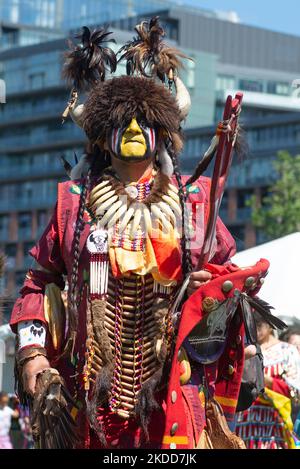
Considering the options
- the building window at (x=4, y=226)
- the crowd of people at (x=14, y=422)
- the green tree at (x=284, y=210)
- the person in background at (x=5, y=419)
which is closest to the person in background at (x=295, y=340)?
the person in background at (x=5, y=419)

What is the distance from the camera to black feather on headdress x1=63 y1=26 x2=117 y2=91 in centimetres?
634

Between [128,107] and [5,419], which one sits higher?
[128,107]

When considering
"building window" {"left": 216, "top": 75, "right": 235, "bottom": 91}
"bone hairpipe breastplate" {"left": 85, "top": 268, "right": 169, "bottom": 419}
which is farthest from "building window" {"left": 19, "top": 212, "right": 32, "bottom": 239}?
"bone hairpipe breastplate" {"left": 85, "top": 268, "right": 169, "bottom": 419}

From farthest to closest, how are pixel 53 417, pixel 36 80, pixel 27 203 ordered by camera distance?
1. pixel 36 80
2. pixel 27 203
3. pixel 53 417

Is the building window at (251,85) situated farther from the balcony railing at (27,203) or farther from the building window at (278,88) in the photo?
the balcony railing at (27,203)

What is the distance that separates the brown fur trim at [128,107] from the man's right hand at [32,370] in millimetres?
931

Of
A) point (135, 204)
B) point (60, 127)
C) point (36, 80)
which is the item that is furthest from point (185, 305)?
point (36, 80)

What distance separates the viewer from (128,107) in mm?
6062

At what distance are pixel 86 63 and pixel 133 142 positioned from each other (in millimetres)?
510

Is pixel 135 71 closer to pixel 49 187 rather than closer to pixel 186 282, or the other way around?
pixel 186 282

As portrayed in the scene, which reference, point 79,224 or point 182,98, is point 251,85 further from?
point 79,224

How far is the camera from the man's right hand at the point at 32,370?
588cm

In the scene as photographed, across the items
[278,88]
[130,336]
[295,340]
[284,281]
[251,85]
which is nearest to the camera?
[130,336]

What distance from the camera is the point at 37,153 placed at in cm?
10144
